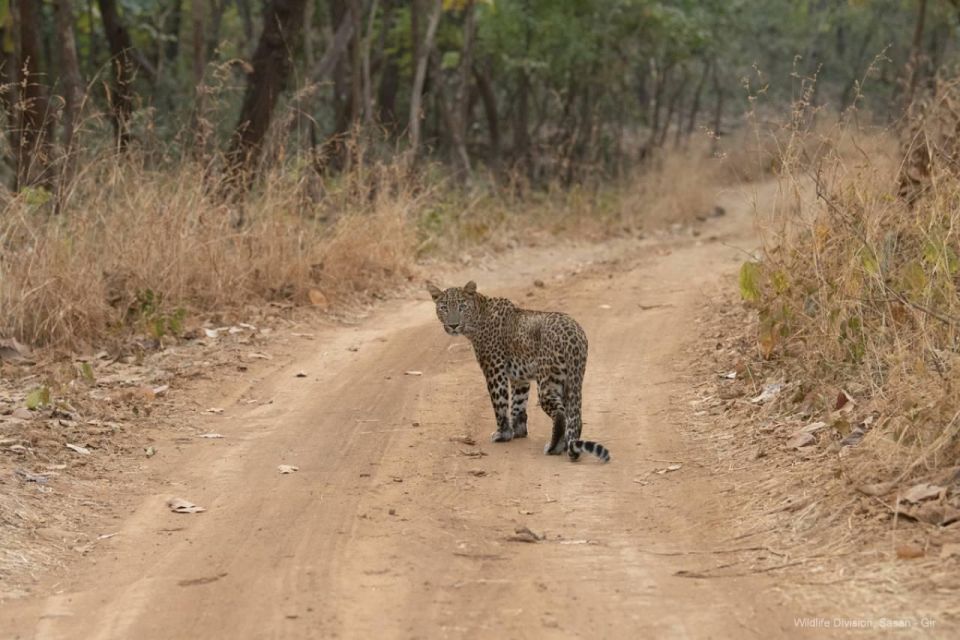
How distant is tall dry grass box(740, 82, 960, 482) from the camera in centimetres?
651

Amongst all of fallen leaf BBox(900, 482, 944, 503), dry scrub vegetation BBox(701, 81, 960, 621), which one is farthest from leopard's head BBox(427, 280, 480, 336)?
fallen leaf BBox(900, 482, 944, 503)

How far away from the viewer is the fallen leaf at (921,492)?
6.02 m

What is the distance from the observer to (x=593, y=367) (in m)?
10.5

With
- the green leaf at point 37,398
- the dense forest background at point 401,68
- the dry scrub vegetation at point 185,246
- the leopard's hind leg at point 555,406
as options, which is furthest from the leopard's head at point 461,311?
the dense forest background at point 401,68

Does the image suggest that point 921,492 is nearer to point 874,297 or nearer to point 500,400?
point 874,297

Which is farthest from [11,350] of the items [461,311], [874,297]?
[874,297]

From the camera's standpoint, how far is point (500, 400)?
838cm

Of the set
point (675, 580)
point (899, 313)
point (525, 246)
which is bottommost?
point (525, 246)

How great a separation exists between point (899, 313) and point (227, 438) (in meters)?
4.33

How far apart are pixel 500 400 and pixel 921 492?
3.01 metres

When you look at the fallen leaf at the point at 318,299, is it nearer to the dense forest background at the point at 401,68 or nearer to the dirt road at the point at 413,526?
the dense forest background at the point at 401,68

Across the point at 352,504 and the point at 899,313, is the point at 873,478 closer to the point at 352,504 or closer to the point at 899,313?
the point at 899,313

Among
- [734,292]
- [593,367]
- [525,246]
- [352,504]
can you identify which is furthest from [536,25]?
[352,504]

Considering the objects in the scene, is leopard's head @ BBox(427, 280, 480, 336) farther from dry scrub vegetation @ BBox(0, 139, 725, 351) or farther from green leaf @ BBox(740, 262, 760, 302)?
dry scrub vegetation @ BBox(0, 139, 725, 351)
